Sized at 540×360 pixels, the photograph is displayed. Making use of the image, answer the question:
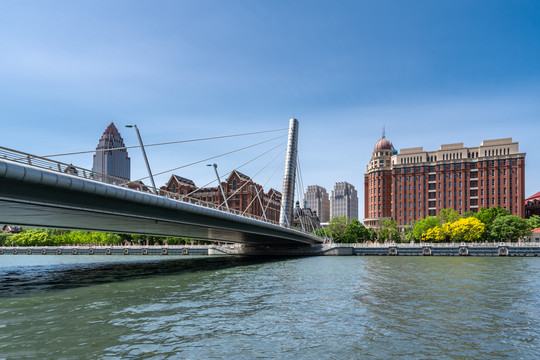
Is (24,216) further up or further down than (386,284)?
further up

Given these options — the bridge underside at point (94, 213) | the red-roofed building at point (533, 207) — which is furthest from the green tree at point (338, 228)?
the red-roofed building at point (533, 207)

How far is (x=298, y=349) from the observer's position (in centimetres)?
1534

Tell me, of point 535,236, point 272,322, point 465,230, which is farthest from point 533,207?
point 272,322

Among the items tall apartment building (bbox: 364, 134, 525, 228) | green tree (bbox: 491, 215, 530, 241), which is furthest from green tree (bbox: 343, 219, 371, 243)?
green tree (bbox: 491, 215, 530, 241)

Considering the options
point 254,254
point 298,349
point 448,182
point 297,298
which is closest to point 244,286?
point 297,298

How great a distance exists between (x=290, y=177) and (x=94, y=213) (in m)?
50.3

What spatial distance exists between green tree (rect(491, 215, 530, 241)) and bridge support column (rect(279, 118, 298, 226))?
58.1 m

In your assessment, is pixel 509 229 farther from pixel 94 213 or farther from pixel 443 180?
pixel 94 213

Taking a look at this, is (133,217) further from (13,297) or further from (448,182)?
(448,182)

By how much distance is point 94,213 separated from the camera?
130ft

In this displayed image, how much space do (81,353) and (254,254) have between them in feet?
278

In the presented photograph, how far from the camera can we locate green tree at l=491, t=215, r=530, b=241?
10781cm

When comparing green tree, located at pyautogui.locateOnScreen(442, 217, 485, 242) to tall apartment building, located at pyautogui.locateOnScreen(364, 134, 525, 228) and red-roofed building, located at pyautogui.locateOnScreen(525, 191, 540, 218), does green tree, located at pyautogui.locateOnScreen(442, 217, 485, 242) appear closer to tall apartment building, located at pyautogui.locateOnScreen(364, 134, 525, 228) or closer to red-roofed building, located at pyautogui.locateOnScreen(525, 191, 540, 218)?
tall apartment building, located at pyautogui.locateOnScreen(364, 134, 525, 228)

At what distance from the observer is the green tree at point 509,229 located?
4245 inches
